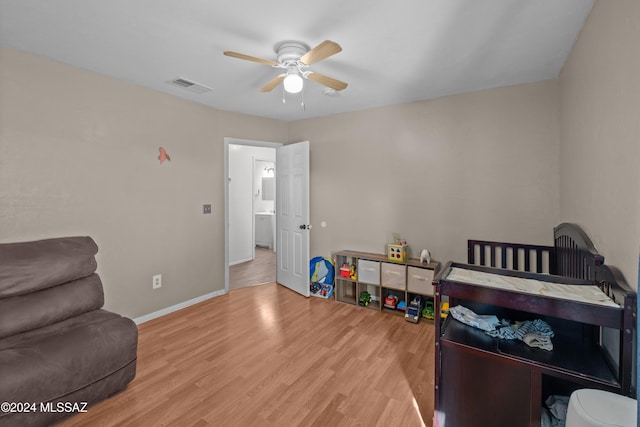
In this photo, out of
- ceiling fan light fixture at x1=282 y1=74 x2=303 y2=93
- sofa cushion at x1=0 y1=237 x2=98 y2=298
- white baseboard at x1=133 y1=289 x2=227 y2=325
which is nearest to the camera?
sofa cushion at x1=0 y1=237 x2=98 y2=298

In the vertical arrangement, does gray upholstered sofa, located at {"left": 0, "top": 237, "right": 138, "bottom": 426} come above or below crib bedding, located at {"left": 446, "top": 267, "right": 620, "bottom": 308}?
below

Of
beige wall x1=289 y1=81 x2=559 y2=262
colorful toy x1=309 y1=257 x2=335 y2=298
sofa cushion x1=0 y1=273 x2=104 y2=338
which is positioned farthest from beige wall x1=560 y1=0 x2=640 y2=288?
sofa cushion x1=0 y1=273 x2=104 y2=338

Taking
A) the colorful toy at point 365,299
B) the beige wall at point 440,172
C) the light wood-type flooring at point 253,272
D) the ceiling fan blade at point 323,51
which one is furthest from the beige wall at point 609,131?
the light wood-type flooring at point 253,272

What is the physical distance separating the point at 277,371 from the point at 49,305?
1687 millimetres

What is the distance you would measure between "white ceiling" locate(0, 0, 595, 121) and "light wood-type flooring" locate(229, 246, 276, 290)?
288 centimetres

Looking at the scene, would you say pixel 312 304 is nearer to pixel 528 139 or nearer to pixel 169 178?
pixel 169 178

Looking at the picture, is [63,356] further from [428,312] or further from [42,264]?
[428,312]

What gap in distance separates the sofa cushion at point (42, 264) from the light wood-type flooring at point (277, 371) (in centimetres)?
91

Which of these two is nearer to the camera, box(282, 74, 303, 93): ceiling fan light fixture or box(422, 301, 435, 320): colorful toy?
box(282, 74, 303, 93): ceiling fan light fixture

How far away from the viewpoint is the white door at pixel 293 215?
3.92m

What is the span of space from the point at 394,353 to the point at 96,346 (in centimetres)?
225

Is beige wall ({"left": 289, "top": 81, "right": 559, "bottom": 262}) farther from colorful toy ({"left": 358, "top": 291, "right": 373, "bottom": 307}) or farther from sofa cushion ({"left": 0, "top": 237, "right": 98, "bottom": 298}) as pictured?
sofa cushion ({"left": 0, "top": 237, "right": 98, "bottom": 298})

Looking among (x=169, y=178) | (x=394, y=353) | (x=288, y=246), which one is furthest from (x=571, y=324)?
(x=169, y=178)

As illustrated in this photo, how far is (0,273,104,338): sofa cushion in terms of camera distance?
185cm
